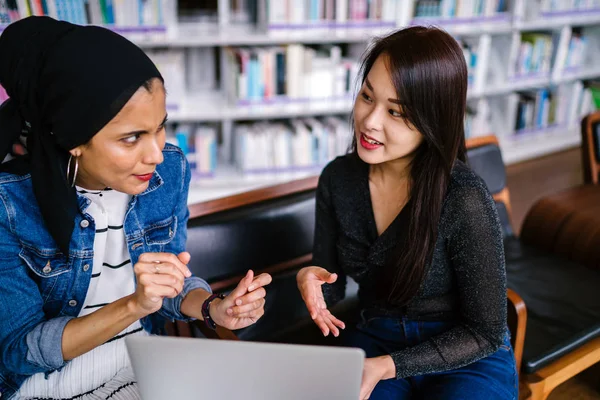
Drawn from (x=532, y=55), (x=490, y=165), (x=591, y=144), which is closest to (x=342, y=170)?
(x=490, y=165)

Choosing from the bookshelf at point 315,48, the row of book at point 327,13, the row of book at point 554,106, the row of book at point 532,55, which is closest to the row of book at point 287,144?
the bookshelf at point 315,48

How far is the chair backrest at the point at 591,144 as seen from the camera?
230cm

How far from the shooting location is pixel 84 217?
1123 mm

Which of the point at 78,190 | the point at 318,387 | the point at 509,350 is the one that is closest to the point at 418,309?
the point at 509,350

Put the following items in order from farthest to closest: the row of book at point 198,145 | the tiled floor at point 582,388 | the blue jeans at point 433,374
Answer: the row of book at point 198,145 < the tiled floor at point 582,388 < the blue jeans at point 433,374

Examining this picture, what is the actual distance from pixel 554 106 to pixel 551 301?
8.62ft

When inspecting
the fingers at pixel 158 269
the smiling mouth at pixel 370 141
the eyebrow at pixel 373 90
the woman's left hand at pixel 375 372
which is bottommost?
the woman's left hand at pixel 375 372

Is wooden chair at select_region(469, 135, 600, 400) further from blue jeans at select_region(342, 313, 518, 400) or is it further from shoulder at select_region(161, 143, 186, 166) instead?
shoulder at select_region(161, 143, 186, 166)

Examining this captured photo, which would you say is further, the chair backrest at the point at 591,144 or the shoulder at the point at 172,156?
the chair backrest at the point at 591,144

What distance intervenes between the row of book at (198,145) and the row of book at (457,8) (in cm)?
143

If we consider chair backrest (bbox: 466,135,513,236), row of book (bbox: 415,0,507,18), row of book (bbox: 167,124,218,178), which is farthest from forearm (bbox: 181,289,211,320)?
row of book (bbox: 415,0,507,18)

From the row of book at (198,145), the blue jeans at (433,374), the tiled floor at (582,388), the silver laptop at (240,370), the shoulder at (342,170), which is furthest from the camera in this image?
the row of book at (198,145)

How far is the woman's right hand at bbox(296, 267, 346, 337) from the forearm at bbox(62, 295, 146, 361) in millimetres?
380

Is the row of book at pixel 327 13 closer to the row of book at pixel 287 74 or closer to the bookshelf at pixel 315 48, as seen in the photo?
the bookshelf at pixel 315 48
